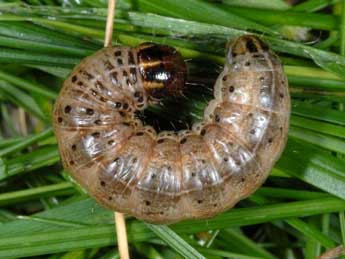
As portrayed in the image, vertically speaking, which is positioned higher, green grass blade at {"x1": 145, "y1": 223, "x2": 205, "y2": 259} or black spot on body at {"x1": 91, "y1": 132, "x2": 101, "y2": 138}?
black spot on body at {"x1": 91, "y1": 132, "x2": 101, "y2": 138}

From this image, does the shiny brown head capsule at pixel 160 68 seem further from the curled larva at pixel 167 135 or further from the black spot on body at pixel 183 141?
the black spot on body at pixel 183 141

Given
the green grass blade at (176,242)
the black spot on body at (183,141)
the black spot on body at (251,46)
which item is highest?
the black spot on body at (251,46)

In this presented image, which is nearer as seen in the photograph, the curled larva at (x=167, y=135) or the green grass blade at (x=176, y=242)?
the curled larva at (x=167, y=135)

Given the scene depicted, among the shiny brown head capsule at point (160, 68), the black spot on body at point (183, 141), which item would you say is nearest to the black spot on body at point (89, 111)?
the shiny brown head capsule at point (160, 68)

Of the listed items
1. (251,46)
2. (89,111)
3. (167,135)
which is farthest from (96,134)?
(251,46)

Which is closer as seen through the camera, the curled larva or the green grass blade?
the curled larva

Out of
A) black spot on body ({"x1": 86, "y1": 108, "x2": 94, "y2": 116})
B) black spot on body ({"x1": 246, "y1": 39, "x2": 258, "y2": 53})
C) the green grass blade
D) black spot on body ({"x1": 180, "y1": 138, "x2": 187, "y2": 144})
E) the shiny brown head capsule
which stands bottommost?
the green grass blade

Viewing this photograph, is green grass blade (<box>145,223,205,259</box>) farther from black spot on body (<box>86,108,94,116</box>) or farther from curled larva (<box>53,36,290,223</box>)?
black spot on body (<box>86,108,94,116</box>)

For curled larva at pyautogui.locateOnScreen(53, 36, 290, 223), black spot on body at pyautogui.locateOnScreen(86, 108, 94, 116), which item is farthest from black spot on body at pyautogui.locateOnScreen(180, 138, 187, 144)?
black spot on body at pyautogui.locateOnScreen(86, 108, 94, 116)
